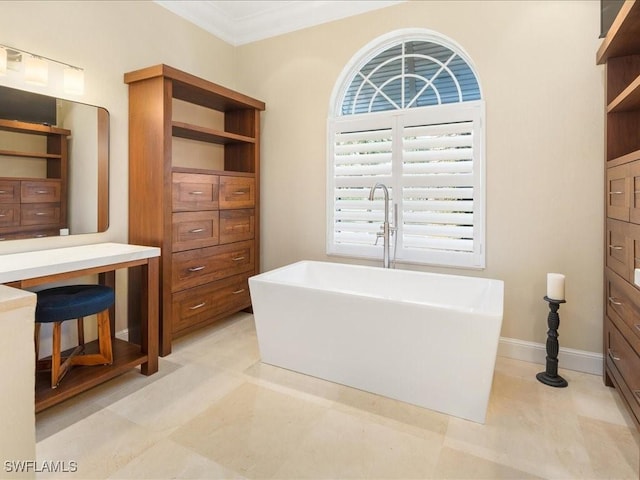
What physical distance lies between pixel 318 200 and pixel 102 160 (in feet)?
5.67

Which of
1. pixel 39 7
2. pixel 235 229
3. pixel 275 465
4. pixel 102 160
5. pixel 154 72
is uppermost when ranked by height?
pixel 39 7

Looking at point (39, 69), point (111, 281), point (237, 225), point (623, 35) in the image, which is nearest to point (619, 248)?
point (623, 35)

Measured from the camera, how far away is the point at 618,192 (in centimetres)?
195

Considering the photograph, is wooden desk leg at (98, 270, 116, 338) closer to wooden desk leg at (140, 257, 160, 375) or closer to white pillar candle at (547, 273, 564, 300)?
wooden desk leg at (140, 257, 160, 375)

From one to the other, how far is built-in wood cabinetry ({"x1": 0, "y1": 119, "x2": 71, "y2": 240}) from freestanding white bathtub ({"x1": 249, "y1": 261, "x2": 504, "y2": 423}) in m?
1.35

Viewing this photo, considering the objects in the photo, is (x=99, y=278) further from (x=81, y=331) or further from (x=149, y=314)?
(x=149, y=314)

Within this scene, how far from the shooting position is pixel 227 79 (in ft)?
12.2

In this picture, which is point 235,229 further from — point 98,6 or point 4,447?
point 4,447

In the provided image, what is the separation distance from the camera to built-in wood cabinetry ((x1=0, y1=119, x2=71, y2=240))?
215 cm

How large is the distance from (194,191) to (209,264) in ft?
1.98

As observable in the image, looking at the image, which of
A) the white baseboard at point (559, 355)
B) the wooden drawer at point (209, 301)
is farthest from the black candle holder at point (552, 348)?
the wooden drawer at point (209, 301)

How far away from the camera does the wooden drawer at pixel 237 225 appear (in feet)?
10.3

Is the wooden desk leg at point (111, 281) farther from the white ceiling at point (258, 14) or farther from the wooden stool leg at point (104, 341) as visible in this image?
the white ceiling at point (258, 14)

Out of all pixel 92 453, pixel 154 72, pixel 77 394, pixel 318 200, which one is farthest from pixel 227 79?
pixel 92 453
